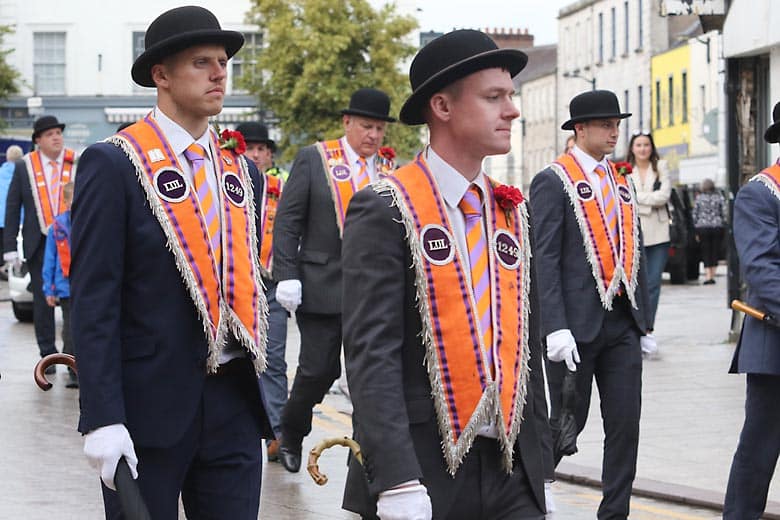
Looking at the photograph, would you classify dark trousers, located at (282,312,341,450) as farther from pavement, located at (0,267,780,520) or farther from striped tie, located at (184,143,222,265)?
striped tie, located at (184,143,222,265)

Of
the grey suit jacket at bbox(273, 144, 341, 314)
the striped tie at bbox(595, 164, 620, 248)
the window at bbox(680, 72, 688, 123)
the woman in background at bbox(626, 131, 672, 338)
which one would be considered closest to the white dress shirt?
the striped tie at bbox(595, 164, 620, 248)

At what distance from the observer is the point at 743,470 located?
6.68 meters

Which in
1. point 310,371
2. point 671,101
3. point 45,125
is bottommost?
point 310,371

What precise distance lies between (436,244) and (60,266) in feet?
30.4

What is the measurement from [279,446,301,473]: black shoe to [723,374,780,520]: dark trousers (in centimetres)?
312

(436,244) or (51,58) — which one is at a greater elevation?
(51,58)

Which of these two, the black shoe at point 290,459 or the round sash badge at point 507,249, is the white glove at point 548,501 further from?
the black shoe at point 290,459

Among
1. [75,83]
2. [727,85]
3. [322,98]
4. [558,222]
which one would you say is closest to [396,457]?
[558,222]

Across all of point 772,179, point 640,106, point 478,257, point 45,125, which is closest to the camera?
point 478,257

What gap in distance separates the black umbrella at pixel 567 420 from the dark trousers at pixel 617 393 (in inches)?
1.3

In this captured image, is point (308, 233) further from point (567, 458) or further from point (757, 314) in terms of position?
point (757, 314)

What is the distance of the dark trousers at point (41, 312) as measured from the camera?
13.5 meters

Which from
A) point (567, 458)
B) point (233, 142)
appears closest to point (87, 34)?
point (567, 458)

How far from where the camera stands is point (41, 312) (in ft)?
45.4
